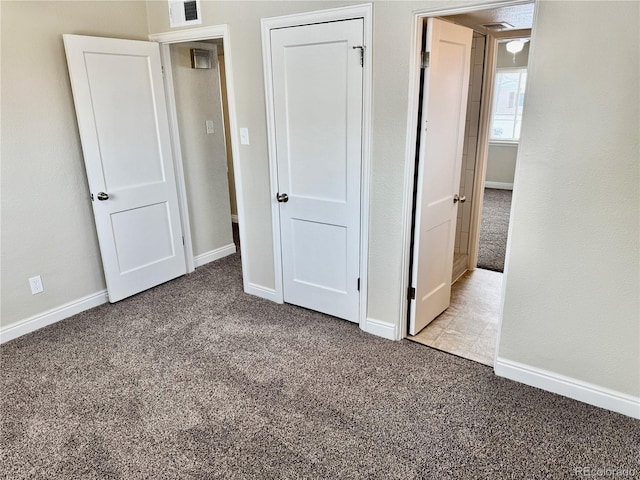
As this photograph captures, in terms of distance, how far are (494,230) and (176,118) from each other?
3.79m

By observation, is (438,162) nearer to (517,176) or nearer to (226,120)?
Answer: (517,176)

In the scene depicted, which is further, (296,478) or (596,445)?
(596,445)

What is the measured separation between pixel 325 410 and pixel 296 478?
0.44 meters

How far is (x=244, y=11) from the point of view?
2912 mm

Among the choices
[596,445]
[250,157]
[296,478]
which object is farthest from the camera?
[250,157]

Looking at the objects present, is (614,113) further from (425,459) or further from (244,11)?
(244,11)

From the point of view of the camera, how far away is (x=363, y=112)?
2.59 m

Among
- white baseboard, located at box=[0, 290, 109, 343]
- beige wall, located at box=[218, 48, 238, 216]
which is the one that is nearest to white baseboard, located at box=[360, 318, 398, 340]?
white baseboard, located at box=[0, 290, 109, 343]

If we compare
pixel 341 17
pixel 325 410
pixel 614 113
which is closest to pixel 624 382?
pixel 614 113

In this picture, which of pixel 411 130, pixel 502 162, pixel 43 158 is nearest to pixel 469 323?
pixel 411 130

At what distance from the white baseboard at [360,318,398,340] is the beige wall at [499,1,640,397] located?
756mm

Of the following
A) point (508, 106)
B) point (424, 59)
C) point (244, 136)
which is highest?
point (424, 59)

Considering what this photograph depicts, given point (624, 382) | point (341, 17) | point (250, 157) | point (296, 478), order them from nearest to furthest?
point (296, 478) → point (624, 382) → point (341, 17) → point (250, 157)

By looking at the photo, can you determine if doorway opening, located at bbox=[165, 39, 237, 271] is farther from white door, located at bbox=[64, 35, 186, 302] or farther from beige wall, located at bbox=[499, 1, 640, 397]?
beige wall, located at bbox=[499, 1, 640, 397]
